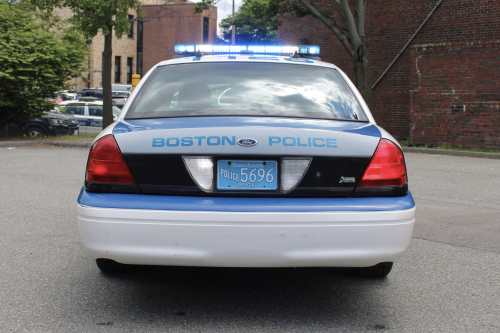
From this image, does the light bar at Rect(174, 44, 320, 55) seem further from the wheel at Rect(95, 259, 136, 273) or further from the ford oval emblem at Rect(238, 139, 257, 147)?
the ford oval emblem at Rect(238, 139, 257, 147)

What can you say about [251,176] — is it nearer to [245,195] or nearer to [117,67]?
[245,195]

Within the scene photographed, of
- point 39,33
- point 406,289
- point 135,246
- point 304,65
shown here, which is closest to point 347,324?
point 406,289

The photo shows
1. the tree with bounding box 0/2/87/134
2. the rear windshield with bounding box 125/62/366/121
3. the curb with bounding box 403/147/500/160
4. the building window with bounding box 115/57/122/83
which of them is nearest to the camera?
the rear windshield with bounding box 125/62/366/121

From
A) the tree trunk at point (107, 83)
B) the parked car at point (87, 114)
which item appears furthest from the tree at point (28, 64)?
the parked car at point (87, 114)

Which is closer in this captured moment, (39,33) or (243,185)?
(243,185)

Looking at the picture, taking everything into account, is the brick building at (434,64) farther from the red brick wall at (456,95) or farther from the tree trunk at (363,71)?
the tree trunk at (363,71)

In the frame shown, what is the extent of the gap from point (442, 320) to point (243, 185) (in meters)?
1.46

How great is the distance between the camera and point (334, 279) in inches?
165

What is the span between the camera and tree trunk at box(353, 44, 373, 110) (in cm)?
1781

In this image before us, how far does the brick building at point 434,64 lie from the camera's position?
54.7 feet

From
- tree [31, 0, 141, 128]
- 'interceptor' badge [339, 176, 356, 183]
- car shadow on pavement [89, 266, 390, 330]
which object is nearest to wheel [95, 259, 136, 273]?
car shadow on pavement [89, 266, 390, 330]

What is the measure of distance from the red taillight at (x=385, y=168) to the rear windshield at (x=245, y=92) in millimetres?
493

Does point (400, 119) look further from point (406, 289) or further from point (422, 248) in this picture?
point (406, 289)

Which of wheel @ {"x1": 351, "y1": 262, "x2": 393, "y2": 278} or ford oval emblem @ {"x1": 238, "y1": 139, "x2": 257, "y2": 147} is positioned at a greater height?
ford oval emblem @ {"x1": 238, "y1": 139, "x2": 257, "y2": 147}
